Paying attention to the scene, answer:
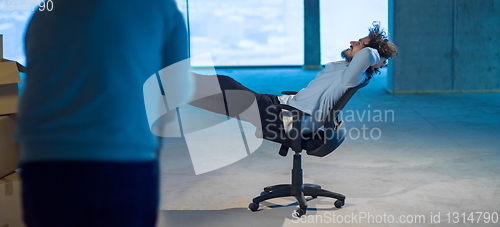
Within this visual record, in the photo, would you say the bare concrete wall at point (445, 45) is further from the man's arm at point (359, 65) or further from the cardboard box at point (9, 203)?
the cardboard box at point (9, 203)

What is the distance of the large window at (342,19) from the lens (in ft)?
36.9

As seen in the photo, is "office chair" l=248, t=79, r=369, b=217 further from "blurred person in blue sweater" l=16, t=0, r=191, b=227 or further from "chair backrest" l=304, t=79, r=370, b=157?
"blurred person in blue sweater" l=16, t=0, r=191, b=227

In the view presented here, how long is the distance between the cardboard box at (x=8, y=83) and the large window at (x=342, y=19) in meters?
9.15

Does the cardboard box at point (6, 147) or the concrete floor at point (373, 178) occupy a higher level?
the cardboard box at point (6, 147)

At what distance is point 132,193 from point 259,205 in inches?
86.1

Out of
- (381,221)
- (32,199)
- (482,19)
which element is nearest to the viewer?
(32,199)

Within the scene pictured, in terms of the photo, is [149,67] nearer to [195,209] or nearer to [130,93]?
[130,93]

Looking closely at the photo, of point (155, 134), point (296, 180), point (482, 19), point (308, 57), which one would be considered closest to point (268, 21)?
point (308, 57)

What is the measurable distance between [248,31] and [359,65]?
8901 millimetres

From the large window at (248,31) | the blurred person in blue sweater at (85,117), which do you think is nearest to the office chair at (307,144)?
the blurred person in blue sweater at (85,117)

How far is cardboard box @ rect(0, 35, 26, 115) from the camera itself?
2416mm

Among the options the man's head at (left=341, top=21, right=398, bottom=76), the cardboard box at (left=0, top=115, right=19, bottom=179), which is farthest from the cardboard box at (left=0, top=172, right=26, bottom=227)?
the man's head at (left=341, top=21, right=398, bottom=76)

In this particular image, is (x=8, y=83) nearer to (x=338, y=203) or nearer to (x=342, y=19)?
(x=338, y=203)

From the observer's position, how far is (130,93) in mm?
933
